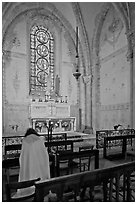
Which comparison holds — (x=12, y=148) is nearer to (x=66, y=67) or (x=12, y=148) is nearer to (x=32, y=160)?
(x=32, y=160)

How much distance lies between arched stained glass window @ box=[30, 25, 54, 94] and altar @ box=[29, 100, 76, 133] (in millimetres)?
1441

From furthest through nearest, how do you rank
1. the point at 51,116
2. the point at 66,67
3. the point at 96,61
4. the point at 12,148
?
the point at 66,67 < the point at 96,61 < the point at 51,116 < the point at 12,148

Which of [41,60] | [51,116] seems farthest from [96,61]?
[51,116]

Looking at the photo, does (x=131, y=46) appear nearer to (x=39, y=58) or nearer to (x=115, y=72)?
(x=115, y=72)

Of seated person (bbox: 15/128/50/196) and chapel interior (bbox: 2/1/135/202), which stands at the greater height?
chapel interior (bbox: 2/1/135/202)

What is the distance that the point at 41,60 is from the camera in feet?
50.2

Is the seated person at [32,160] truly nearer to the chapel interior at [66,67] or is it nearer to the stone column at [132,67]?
the chapel interior at [66,67]

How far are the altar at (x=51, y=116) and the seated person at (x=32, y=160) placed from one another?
880cm

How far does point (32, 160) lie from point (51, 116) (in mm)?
9657

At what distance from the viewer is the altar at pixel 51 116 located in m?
13.5

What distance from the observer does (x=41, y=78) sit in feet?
49.3

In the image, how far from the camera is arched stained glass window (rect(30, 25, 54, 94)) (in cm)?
1491

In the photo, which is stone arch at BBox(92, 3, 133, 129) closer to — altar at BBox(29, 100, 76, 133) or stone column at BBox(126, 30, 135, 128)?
altar at BBox(29, 100, 76, 133)

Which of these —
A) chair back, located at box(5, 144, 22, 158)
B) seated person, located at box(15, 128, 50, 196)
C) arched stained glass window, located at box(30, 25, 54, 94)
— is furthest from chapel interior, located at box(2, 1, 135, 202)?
seated person, located at box(15, 128, 50, 196)
